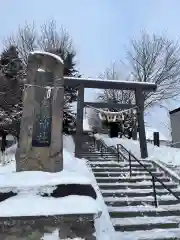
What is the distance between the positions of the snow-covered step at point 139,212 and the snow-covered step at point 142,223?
222mm

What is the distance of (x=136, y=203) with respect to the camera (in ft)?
25.1

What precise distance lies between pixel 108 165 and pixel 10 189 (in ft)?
24.5

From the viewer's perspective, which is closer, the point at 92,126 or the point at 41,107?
the point at 41,107

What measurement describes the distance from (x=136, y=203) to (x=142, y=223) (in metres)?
1.27

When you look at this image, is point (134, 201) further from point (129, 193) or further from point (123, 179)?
point (123, 179)

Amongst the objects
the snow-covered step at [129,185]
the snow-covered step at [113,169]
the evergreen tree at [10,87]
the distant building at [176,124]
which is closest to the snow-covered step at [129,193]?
the snow-covered step at [129,185]

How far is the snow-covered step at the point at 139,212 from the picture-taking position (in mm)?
6980

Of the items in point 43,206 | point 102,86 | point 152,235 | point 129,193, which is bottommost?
point 152,235

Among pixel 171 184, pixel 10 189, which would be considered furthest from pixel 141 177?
pixel 10 189

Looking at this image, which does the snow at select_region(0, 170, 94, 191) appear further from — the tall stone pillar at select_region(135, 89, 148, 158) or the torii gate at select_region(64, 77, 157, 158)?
the tall stone pillar at select_region(135, 89, 148, 158)

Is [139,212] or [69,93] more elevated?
[69,93]

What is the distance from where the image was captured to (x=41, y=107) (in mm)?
5059

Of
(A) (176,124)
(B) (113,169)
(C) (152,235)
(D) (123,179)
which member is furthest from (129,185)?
(A) (176,124)

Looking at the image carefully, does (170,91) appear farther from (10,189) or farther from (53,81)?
(10,189)
